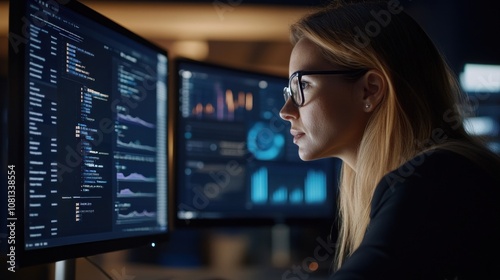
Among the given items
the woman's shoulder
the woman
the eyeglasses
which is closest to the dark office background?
the woman

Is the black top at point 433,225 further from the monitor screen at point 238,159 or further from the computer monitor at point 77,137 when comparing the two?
the monitor screen at point 238,159

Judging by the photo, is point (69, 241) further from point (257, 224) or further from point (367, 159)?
point (257, 224)

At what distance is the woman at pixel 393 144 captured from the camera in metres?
0.93

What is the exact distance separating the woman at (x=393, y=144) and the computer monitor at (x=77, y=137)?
1.11 ft

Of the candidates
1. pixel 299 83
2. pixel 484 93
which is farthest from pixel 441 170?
pixel 484 93

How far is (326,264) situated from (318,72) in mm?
861

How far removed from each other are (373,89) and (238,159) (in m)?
0.74

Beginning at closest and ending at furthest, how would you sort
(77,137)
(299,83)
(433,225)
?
(433,225), (77,137), (299,83)

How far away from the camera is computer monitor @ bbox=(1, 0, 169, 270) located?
3.43 ft

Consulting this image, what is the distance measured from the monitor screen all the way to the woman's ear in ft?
2.30

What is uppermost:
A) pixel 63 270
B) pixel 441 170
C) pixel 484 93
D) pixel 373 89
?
pixel 484 93

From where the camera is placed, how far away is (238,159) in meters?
1.97

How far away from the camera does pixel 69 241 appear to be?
1.17 meters

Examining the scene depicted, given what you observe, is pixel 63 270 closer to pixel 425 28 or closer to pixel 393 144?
pixel 393 144
